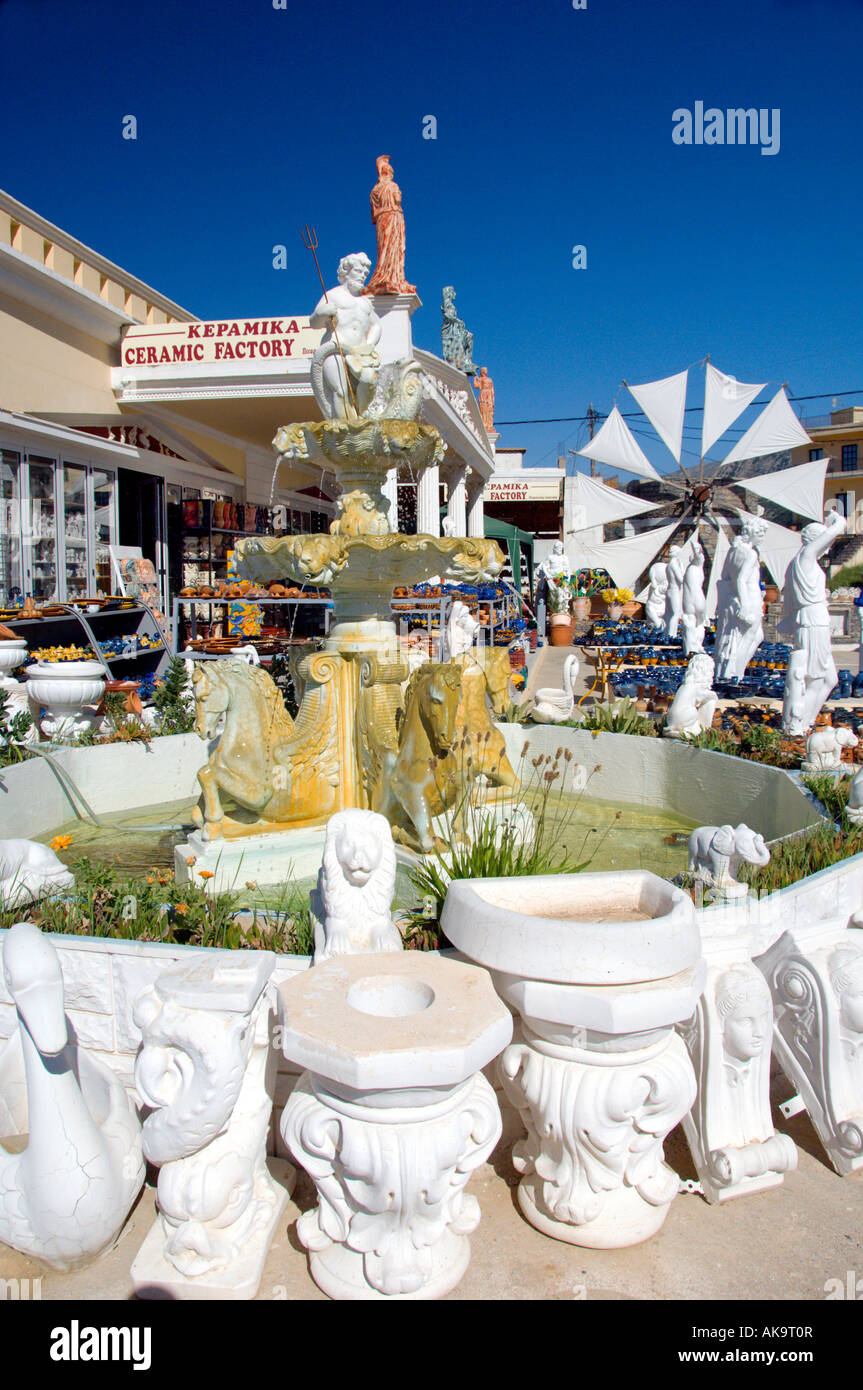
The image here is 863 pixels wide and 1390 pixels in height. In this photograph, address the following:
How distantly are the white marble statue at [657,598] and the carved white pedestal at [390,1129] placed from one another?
2253 centimetres

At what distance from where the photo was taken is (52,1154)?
2.60 metres

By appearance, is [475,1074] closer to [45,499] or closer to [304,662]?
[304,662]

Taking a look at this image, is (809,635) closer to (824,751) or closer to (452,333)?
(824,751)

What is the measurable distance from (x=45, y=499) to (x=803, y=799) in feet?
33.7

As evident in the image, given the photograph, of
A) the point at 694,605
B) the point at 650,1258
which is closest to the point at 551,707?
the point at 650,1258

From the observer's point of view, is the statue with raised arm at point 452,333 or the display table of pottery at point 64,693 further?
the statue with raised arm at point 452,333

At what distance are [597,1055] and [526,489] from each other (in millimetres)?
43171

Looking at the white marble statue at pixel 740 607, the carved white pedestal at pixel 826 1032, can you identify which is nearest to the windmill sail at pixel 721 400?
the white marble statue at pixel 740 607

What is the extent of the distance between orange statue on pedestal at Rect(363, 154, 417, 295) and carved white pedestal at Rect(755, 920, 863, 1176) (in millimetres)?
13475

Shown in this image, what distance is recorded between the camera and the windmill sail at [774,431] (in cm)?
2791

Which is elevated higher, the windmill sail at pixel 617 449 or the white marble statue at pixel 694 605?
the windmill sail at pixel 617 449

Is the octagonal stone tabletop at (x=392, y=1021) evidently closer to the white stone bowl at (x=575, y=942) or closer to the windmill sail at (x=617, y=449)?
the white stone bowl at (x=575, y=942)

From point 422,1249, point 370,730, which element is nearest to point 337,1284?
point 422,1249

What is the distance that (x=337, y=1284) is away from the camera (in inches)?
102
